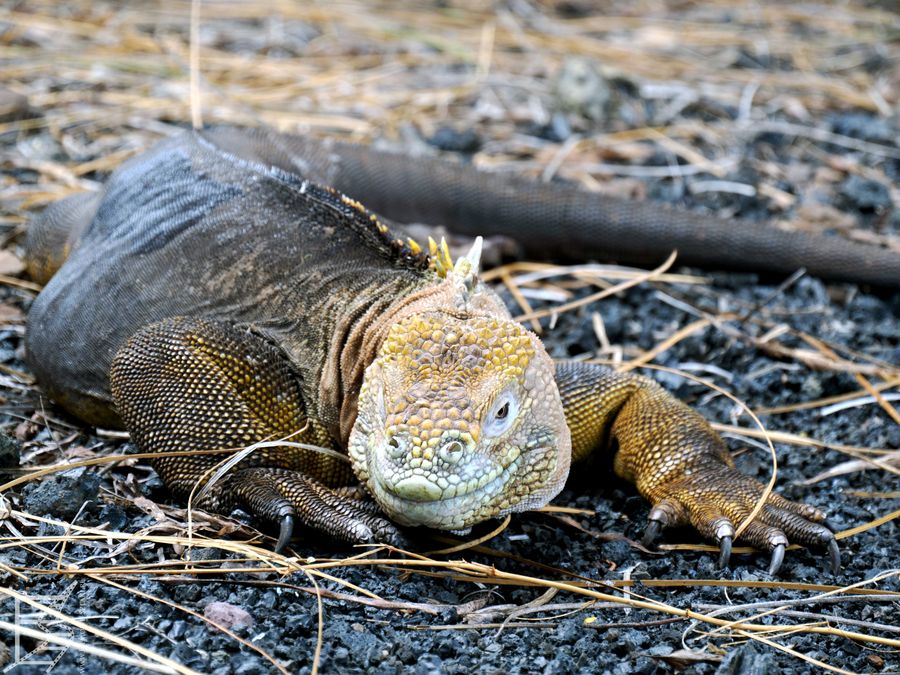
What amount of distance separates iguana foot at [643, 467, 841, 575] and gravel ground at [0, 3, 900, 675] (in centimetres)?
8

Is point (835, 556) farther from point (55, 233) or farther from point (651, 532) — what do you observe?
point (55, 233)

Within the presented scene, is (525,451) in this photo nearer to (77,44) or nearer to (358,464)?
(358,464)

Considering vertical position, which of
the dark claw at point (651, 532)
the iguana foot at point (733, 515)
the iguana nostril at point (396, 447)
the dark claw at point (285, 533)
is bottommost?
the dark claw at point (651, 532)

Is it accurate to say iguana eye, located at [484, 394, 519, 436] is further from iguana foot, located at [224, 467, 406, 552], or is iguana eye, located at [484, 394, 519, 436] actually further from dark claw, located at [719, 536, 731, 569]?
dark claw, located at [719, 536, 731, 569]

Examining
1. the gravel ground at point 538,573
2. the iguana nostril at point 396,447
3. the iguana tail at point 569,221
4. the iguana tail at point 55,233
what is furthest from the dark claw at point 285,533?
the iguana tail at point 569,221

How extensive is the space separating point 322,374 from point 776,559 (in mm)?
1765

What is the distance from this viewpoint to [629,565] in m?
3.99

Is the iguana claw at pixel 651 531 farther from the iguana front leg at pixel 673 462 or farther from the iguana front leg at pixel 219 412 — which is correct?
the iguana front leg at pixel 219 412

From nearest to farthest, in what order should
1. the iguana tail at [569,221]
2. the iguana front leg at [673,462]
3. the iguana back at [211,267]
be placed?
1. the iguana front leg at [673,462]
2. the iguana back at [211,267]
3. the iguana tail at [569,221]

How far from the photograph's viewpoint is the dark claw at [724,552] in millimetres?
3979

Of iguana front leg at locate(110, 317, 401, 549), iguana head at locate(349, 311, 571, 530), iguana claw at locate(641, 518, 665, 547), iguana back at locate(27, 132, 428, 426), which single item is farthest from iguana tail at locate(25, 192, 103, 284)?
iguana claw at locate(641, 518, 665, 547)

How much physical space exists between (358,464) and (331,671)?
782 mm

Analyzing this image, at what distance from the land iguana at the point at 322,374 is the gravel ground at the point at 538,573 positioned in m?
0.17
